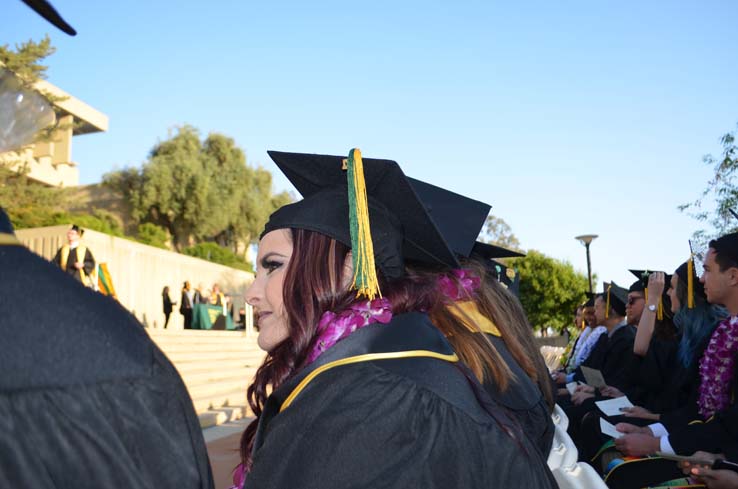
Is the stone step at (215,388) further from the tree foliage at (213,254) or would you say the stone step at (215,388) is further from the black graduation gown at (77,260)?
the tree foliage at (213,254)

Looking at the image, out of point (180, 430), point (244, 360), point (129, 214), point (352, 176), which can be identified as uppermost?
point (129, 214)

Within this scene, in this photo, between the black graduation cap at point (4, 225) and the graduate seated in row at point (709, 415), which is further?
the graduate seated in row at point (709, 415)

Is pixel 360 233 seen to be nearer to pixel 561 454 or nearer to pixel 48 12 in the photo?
pixel 48 12

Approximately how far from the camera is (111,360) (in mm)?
741

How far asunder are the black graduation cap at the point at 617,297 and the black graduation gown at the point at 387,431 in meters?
5.89

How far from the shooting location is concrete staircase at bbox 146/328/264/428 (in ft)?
30.4

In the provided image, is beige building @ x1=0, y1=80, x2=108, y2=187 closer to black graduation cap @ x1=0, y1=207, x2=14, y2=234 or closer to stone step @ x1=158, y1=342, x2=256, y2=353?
stone step @ x1=158, y1=342, x2=256, y2=353

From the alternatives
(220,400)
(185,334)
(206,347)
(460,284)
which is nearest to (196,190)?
(185,334)

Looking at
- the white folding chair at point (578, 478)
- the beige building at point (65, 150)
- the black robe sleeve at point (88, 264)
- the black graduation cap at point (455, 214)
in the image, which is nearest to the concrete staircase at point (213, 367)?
the black robe sleeve at point (88, 264)

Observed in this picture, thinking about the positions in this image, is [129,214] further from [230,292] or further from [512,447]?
[512,447]

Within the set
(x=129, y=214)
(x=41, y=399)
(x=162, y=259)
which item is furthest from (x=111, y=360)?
(x=129, y=214)

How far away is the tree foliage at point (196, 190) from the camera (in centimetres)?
3475

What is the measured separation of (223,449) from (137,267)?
1490cm

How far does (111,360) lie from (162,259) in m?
22.1
